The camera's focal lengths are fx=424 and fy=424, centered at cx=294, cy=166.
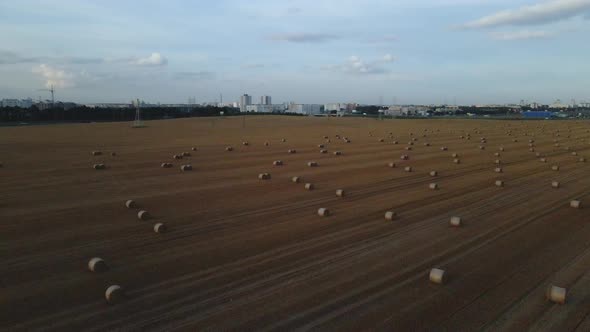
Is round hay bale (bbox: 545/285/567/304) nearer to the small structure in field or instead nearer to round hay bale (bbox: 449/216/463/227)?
round hay bale (bbox: 449/216/463/227)

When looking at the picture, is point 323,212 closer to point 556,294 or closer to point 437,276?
point 437,276

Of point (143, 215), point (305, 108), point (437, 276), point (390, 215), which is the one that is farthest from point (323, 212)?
point (305, 108)

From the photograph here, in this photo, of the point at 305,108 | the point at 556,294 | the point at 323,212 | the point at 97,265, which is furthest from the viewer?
the point at 305,108

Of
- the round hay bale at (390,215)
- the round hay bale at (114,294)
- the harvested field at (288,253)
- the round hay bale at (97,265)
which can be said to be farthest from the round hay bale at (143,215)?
the round hay bale at (390,215)

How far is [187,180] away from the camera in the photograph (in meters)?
11.6

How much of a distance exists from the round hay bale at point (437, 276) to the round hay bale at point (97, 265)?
4197 millimetres

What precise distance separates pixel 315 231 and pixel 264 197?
2.75 metres

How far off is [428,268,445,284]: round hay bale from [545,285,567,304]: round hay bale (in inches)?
46.0

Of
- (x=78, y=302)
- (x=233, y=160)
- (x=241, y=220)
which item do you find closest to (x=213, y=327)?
(x=78, y=302)

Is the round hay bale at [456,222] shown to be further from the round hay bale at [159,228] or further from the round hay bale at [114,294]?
the round hay bale at [114,294]

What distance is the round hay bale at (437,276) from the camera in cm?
530

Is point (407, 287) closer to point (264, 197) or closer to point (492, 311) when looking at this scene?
point (492, 311)

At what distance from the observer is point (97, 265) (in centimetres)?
547

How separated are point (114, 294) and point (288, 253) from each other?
2433 mm
